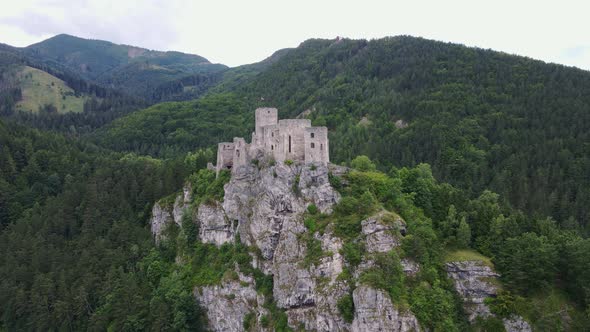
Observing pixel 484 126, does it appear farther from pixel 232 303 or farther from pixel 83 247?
pixel 83 247

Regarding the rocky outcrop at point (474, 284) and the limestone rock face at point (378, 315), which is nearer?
the limestone rock face at point (378, 315)

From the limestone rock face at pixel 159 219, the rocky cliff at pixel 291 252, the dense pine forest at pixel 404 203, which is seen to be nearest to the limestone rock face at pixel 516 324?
the dense pine forest at pixel 404 203

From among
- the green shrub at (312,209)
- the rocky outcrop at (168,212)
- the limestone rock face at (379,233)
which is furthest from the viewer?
the rocky outcrop at (168,212)

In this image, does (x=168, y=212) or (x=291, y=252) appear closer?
(x=291, y=252)

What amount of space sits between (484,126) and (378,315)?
96.6 m

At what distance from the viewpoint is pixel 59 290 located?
304 ft

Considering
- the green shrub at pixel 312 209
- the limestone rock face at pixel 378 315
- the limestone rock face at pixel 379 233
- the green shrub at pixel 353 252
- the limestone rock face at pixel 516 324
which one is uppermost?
the green shrub at pixel 312 209

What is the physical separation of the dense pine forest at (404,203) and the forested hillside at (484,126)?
0.49m

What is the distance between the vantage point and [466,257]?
75.8 metres

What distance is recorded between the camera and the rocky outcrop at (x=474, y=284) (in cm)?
7169

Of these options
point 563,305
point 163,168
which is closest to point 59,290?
point 163,168

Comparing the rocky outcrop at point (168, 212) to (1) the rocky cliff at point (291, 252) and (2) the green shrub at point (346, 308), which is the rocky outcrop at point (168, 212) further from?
(2) the green shrub at point (346, 308)

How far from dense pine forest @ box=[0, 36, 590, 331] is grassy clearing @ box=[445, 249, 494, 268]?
130cm

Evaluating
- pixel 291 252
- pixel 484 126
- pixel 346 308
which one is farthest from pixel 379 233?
pixel 484 126
